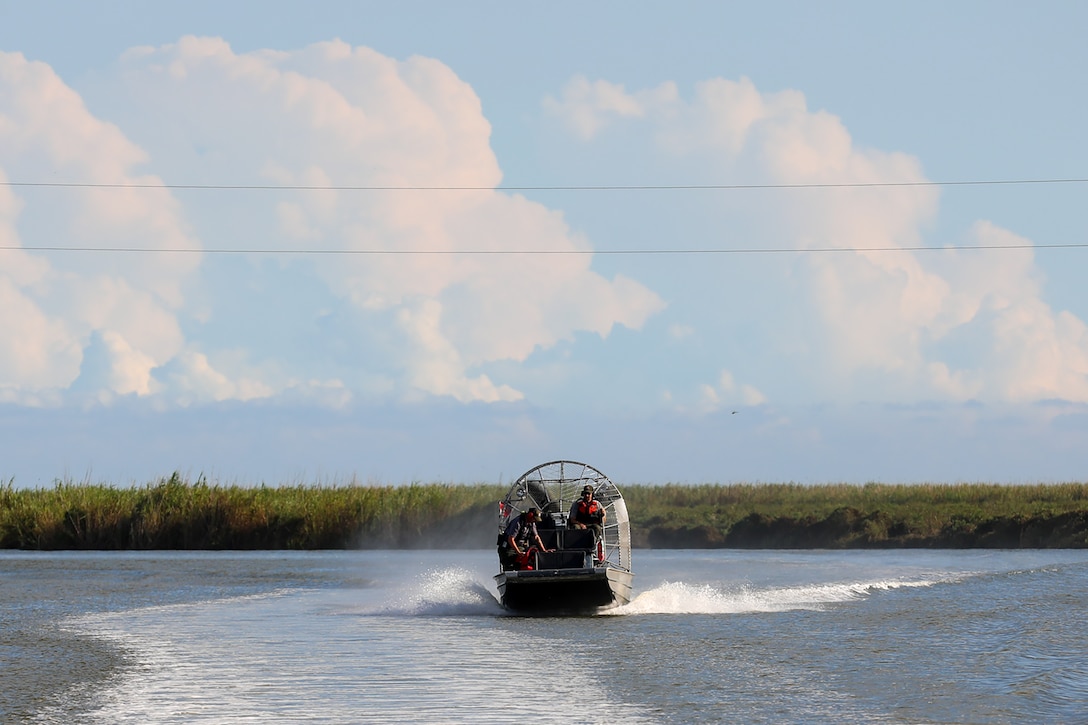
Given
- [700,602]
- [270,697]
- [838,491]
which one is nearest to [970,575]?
[700,602]

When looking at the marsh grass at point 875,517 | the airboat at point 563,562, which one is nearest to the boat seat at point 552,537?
the airboat at point 563,562

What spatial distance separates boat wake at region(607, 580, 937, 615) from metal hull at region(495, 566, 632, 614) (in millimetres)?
1029

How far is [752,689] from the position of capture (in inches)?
698

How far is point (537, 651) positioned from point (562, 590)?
481cm

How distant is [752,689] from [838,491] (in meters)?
54.0

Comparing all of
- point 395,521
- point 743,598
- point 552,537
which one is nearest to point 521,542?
point 552,537

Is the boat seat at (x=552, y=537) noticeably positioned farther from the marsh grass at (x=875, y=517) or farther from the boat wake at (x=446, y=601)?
the marsh grass at (x=875, y=517)

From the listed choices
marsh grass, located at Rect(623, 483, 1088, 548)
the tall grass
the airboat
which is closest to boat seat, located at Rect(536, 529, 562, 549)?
the airboat

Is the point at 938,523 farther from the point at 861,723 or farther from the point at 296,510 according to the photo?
the point at 861,723

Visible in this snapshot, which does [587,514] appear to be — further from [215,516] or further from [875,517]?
[875,517]

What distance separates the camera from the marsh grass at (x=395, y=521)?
52.1m

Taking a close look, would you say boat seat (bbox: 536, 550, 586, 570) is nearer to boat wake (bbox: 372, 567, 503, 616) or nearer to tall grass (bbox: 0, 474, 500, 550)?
boat wake (bbox: 372, 567, 503, 616)

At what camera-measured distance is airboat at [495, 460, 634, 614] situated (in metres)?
26.5

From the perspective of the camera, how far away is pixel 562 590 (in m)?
26.7
